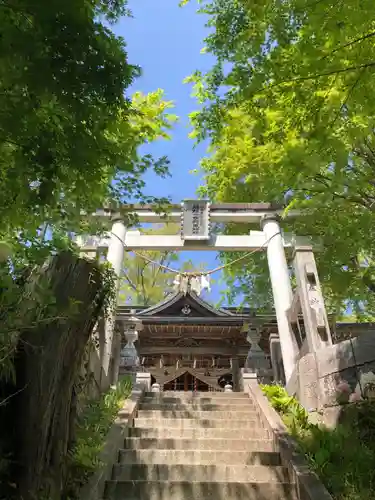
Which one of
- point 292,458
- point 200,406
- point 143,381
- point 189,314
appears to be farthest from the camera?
point 189,314

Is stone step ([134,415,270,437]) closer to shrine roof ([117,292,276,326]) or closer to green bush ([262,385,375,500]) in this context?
green bush ([262,385,375,500])

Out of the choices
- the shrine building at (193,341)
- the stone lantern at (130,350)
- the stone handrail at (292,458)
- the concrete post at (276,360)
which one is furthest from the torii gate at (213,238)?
the stone handrail at (292,458)

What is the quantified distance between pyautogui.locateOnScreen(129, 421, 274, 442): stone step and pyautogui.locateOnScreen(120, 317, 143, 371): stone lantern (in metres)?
5.27

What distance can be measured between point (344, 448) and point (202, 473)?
193cm

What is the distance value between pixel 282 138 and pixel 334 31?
80.9 inches

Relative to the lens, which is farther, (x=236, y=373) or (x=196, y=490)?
(x=236, y=373)

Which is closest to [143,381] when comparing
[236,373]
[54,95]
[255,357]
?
[255,357]

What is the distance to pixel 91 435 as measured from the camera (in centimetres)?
567

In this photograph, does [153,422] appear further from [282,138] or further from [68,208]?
[282,138]

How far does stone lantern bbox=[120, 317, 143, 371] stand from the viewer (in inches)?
483

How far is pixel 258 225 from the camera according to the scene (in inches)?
546

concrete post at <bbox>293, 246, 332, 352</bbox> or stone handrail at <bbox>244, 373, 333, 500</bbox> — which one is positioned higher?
concrete post at <bbox>293, 246, 332, 352</bbox>

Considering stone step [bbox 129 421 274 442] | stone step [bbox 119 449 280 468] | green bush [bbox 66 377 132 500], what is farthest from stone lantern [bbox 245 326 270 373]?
stone step [bbox 119 449 280 468]

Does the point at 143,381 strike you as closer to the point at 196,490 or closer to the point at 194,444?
the point at 194,444
